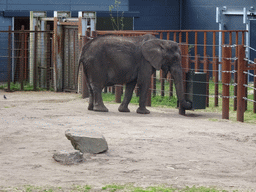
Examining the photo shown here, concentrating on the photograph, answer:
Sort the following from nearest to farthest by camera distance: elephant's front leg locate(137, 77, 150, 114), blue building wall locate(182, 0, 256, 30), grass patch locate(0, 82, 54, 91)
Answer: elephant's front leg locate(137, 77, 150, 114) < grass patch locate(0, 82, 54, 91) < blue building wall locate(182, 0, 256, 30)

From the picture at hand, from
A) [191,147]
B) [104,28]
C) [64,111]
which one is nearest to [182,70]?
[64,111]

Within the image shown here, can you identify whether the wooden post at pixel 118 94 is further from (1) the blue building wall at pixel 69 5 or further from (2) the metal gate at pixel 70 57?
(1) the blue building wall at pixel 69 5

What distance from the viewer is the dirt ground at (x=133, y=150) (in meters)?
5.55

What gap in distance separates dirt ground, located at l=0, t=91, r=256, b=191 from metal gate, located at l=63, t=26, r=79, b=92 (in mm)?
4257

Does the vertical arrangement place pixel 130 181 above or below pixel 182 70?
below

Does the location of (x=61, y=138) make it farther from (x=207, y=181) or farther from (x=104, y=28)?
(x=104, y=28)

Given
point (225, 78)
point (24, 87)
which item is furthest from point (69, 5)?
point (225, 78)

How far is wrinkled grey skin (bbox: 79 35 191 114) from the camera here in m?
10.4

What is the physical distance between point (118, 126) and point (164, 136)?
39.9 inches

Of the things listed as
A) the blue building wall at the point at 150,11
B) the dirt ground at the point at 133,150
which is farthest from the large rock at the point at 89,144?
the blue building wall at the point at 150,11

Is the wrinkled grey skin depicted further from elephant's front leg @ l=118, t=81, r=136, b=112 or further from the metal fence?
the metal fence

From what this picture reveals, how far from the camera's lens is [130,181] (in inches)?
214

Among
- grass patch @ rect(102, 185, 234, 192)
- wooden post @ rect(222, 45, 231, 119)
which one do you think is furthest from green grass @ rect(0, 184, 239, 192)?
wooden post @ rect(222, 45, 231, 119)

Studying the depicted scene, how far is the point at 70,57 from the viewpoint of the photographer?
48.9ft
